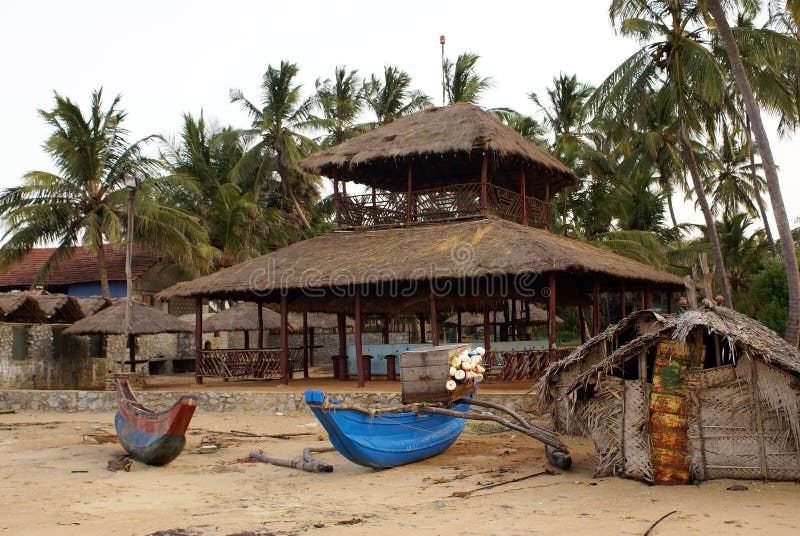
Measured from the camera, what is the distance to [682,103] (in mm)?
18406

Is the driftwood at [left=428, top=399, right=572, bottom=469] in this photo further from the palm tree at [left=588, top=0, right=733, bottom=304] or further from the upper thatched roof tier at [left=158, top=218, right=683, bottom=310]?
the palm tree at [left=588, top=0, right=733, bottom=304]

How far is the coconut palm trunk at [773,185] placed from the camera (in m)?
15.6

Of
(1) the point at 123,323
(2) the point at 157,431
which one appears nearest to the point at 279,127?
(1) the point at 123,323

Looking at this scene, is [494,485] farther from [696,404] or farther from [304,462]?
[304,462]

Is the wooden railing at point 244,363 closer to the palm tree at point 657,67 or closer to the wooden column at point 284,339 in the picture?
the wooden column at point 284,339

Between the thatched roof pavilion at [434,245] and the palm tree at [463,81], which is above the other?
the palm tree at [463,81]

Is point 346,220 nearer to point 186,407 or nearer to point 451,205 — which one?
point 451,205

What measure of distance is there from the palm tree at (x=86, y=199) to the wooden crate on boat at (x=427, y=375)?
1394 cm

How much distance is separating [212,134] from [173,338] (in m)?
9.69

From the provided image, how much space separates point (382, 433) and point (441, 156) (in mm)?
8918

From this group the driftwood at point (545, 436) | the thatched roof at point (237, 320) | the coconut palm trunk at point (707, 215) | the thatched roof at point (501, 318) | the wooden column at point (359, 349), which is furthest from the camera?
the thatched roof at point (501, 318)

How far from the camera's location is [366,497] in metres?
9.27

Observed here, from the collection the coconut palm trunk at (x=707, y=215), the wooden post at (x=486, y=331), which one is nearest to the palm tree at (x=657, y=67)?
the coconut palm trunk at (x=707, y=215)

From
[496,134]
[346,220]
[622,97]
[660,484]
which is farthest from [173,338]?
[660,484]
